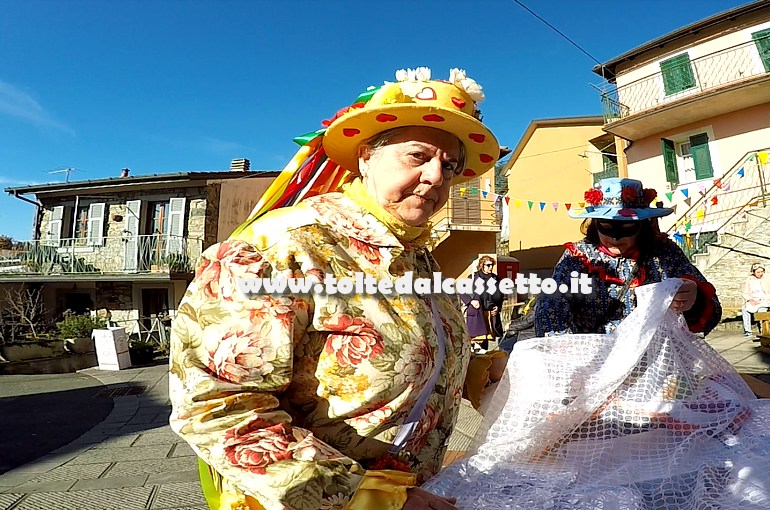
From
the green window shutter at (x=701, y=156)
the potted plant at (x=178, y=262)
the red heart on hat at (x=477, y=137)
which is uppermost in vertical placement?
the green window shutter at (x=701, y=156)

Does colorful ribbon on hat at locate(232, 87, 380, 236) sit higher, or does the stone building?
the stone building

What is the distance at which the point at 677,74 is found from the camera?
15352 millimetres

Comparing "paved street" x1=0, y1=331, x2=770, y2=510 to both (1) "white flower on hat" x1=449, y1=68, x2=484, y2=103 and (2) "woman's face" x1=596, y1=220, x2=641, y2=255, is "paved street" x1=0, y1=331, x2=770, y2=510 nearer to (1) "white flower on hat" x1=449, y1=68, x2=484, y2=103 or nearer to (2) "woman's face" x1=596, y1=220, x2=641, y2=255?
→ (2) "woman's face" x1=596, y1=220, x2=641, y2=255

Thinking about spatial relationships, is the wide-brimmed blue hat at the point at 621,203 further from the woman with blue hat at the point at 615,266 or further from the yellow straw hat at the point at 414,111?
the yellow straw hat at the point at 414,111

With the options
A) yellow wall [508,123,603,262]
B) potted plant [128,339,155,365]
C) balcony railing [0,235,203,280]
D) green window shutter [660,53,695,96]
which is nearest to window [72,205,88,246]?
balcony railing [0,235,203,280]

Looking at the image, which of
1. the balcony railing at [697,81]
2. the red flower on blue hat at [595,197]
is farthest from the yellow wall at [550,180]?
the red flower on blue hat at [595,197]

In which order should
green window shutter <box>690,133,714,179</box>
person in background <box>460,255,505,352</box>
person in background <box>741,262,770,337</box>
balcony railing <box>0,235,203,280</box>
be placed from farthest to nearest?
balcony railing <box>0,235,203,280</box>
green window shutter <box>690,133,714,179</box>
person in background <box>741,262,770,337</box>
person in background <box>460,255,505,352</box>

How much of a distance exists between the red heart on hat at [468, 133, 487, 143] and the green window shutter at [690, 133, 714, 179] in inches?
659

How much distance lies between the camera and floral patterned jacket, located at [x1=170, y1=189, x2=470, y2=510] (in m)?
0.85

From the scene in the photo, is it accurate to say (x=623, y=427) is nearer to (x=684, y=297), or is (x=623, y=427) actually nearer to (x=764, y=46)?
(x=684, y=297)

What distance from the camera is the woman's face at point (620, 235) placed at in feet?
7.72

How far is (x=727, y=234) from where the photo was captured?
10.9m

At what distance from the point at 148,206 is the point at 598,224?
58.1 ft

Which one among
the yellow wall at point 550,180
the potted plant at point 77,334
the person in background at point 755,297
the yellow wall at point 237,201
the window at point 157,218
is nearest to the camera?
the yellow wall at point 237,201
